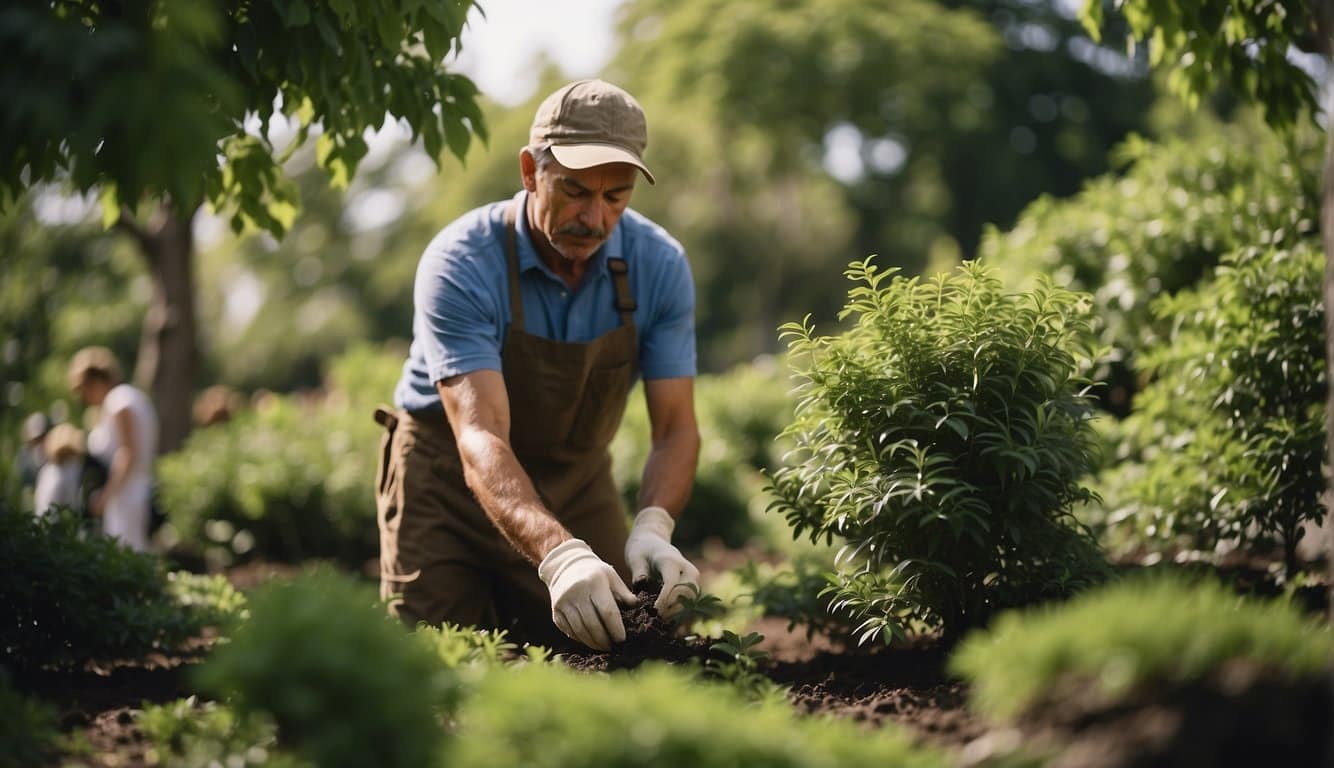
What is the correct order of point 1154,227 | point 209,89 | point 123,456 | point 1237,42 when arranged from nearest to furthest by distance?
point 209,89
point 1237,42
point 1154,227
point 123,456

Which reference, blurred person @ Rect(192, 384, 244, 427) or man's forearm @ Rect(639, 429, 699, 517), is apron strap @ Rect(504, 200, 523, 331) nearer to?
man's forearm @ Rect(639, 429, 699, 517)

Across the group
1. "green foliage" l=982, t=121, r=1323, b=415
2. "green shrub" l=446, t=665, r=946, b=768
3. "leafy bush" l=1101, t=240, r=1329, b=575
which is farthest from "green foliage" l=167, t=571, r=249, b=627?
"green foliage" l=982, t=121, r=1323, b=415

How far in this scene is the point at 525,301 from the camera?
3803mm

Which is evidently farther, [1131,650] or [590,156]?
[590,156]

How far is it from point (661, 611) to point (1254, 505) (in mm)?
1973

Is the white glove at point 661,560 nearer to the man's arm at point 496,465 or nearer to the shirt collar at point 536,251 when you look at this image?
the man's arm at point 496,465

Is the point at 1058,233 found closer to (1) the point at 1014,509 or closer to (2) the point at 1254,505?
(2) the point at 1254,505

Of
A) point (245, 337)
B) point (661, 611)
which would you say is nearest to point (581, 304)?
point (661, 611)

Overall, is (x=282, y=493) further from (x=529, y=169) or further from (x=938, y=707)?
(x=938, y=707)

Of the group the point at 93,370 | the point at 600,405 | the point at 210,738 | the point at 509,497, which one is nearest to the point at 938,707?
the point at 509,497

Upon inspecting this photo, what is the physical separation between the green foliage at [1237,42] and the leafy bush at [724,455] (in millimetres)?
4067

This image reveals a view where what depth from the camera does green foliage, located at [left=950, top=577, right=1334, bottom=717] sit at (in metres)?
1.83

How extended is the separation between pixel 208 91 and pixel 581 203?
1.08 meters

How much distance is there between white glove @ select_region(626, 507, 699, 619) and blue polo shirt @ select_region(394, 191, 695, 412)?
506 millimetres
